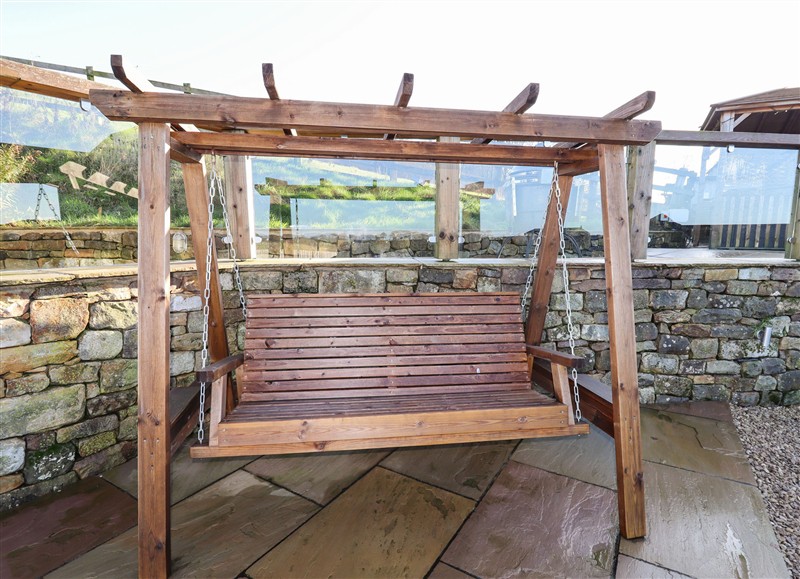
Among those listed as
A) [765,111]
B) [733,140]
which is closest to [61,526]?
[733,140]

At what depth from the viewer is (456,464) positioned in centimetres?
239

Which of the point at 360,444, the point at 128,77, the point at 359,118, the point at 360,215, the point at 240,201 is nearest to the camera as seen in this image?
the point at 128,77

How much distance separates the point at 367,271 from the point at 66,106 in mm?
2207

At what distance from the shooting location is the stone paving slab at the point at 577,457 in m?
2.28

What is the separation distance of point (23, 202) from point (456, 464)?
3156mm

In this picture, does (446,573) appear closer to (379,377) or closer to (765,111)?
(379,377)

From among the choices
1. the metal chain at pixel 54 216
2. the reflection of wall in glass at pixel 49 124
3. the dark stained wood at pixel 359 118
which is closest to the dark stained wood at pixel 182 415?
the metal chain at pixel 54 216

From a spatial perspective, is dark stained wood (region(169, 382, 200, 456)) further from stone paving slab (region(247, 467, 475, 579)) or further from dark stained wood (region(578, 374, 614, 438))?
dark stained wood (region(578, 374, 614, 438))

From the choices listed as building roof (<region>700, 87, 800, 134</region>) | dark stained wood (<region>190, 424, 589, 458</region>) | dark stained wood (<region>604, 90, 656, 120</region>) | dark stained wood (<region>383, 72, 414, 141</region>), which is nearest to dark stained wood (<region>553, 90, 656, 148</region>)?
dark stained wood (<region>604, 90, 656, 120</region>)

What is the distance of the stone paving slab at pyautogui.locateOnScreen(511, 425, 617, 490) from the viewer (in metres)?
2.28

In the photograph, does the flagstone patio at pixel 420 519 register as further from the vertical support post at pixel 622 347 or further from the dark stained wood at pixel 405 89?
the dark stained wood at pixel 405 89

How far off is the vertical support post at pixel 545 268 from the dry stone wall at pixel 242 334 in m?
0.35

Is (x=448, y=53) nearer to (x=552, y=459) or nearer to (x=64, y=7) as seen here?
(x=64, y=7)

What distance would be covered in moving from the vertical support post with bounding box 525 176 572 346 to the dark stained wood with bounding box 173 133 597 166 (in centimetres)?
32
